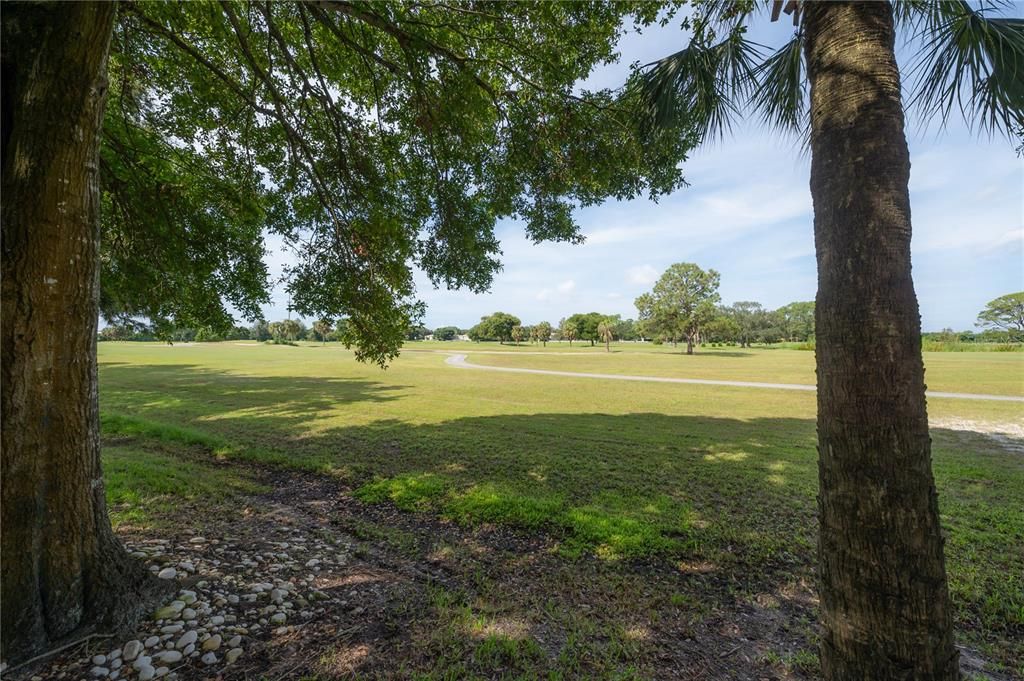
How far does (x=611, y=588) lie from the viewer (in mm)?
3307

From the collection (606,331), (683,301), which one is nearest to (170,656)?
(683,301)

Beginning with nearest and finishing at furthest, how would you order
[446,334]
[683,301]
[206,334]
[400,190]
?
[400,190]
[206,334]
[683,301]
[446,334]

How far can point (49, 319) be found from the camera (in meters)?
2.32

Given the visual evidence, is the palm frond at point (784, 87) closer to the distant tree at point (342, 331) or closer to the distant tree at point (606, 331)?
the distant tree at point (342, 331)

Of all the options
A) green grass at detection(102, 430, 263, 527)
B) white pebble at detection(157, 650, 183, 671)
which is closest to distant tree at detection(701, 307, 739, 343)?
green grass at detection(102, 430, 263, 527)

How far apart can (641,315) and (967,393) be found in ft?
138

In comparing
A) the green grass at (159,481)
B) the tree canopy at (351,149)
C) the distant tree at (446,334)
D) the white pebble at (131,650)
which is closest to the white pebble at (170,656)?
the white pebble at (131,650)

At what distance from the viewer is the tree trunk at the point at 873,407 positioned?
172cm

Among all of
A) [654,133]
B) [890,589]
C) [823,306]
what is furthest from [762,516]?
[654,133]

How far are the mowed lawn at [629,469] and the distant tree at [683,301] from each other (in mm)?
39626

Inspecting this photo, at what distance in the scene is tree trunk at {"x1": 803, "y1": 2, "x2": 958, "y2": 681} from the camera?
1716 millimetres

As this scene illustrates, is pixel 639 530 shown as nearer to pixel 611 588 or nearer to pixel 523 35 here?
pixel 611 588

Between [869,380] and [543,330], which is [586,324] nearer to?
[543,330]

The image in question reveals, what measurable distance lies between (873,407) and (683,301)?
181ft
